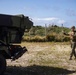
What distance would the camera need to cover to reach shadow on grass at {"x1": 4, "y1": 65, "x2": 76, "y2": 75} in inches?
550

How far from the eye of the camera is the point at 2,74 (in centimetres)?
1299

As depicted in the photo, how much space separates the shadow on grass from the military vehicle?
0.84 metres

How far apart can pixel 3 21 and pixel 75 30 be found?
248 inches

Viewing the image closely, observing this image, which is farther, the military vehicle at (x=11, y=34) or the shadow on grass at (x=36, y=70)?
the shadow on grass at (x=36, y=70)

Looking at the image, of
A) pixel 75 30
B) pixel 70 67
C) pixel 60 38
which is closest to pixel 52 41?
pixel 60 38

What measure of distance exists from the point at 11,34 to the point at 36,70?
7.07 ft

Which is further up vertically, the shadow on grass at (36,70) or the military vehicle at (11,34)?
the military vehicle at (11,34)

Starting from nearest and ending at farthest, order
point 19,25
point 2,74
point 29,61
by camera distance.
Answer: point 2,74
point 19,25
point 29,61

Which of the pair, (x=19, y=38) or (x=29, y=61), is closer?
(x=19, y=38)

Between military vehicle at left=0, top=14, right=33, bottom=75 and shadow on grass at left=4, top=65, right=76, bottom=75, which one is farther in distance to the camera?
shadow on grass at left=4, top=65, right=76, bottom=75

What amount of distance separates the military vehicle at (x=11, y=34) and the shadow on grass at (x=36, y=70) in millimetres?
835

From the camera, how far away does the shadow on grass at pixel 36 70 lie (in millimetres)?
13973

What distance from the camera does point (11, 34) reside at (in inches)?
542

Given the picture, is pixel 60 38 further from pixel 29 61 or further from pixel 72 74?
pixel 72 74
